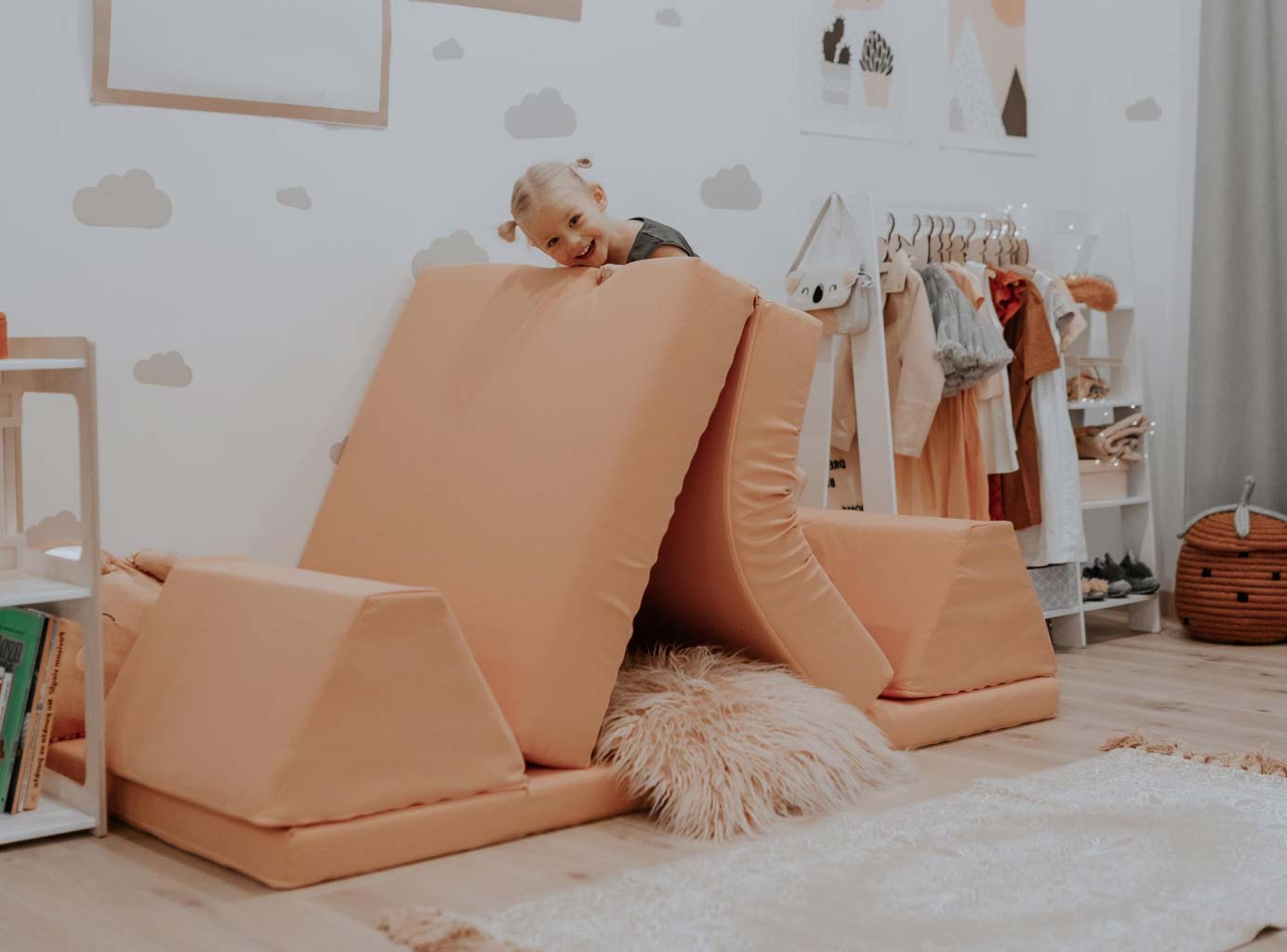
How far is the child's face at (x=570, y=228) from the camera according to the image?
8.32 ft

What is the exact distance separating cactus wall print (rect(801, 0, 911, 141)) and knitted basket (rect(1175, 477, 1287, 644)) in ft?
4.62

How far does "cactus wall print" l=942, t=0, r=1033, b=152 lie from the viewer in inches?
161

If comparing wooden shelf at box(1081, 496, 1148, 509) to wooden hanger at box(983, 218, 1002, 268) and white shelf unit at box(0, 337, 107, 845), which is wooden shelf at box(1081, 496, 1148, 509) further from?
white shelf unit at box(0, 337, 107, 845)

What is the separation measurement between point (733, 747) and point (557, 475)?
0.52 metres

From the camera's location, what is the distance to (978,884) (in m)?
1.87

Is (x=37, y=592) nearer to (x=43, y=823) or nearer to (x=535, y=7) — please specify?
(x=43, y=823)

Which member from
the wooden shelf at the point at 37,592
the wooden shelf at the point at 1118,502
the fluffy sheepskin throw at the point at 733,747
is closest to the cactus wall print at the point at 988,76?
the wooden shelf at the point at 1118,502

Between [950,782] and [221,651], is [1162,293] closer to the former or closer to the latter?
[950,782]

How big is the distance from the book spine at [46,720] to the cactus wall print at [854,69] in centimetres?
235

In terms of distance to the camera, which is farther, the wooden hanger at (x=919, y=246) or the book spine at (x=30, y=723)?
the wooden hanger at (x=919, y=246)

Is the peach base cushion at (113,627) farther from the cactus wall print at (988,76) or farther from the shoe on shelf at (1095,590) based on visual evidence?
the cactus wall print at (988,76)

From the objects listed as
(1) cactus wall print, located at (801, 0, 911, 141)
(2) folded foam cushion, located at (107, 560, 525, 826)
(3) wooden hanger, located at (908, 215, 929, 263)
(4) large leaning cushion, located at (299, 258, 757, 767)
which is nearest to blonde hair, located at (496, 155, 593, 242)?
(4) large leaning cushion, located at (299, 258, 757, 767)

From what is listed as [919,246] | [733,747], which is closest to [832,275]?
[919,246]

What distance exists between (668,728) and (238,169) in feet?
4.58
